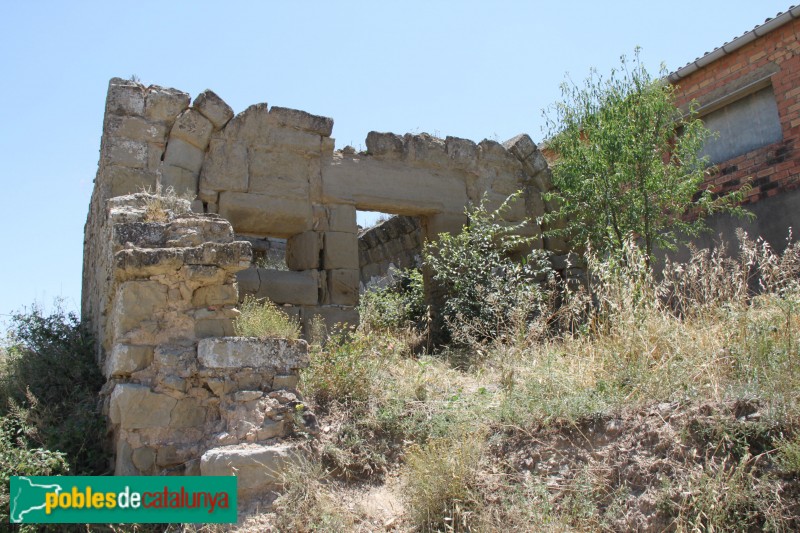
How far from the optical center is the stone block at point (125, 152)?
7.30m

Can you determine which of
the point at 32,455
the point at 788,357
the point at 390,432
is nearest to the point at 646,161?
the point at 788,357

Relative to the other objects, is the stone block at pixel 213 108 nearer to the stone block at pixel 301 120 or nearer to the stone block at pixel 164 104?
the stone block at pixel 164 104

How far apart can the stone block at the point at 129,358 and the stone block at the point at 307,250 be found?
3.47 metres

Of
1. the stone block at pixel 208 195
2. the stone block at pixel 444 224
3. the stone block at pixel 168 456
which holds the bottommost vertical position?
the stone block at pixel 168 456

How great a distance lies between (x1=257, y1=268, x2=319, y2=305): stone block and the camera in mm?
7734

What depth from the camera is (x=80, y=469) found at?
457 centimetres

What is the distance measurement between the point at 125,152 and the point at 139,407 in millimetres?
3652

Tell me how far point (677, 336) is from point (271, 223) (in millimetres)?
4764

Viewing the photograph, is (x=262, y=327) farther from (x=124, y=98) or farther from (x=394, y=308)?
(x=124, y=98)

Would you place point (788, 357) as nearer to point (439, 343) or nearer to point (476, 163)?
point (439, 343)

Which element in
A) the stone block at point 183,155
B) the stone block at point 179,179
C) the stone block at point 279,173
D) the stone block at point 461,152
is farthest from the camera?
the stone block at point 461,152

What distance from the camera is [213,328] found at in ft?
16.1

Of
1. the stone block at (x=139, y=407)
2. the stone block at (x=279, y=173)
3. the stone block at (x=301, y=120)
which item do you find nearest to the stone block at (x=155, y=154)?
the stone block at (x=279, y=173)

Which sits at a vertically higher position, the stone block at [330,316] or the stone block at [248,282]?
the stone block at [248,282]
